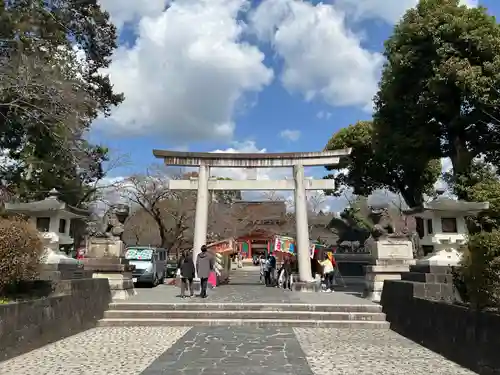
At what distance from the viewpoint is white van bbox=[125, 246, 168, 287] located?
19344mm

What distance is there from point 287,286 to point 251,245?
37.5 m

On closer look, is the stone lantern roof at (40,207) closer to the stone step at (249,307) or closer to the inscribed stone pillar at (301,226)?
the stone step at (249,307)

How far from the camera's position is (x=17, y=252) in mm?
6770

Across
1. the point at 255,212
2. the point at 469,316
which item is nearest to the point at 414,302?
the point at 469,316

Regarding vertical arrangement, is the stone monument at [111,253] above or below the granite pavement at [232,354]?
above

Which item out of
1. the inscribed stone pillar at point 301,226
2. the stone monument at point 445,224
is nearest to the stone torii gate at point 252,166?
the inscribed stone pillar at point 301,226

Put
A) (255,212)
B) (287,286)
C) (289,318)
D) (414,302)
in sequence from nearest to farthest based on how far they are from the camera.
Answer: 1. (414,302)
2. (289,318)
3. (287,286)
4. (255,212)

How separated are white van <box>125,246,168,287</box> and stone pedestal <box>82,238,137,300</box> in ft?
18.1

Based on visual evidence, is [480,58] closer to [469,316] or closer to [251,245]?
[469,316]

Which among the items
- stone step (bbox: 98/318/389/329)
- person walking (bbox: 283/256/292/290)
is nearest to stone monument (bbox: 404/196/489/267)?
stone step (bbox: 98/318/389/329)

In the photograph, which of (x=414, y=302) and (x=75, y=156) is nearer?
(x=414, y=302)

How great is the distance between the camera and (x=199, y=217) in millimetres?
17125

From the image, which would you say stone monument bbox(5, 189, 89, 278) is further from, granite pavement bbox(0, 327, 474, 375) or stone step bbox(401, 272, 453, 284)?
stone step bbox(401, 272, 453, 284)

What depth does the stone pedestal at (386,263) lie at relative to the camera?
12.9m
